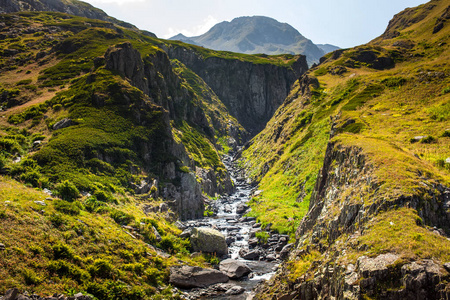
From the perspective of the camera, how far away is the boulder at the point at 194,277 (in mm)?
27625

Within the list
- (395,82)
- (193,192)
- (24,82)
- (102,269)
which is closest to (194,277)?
(102,269)

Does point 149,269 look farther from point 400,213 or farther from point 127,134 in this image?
point 127,134

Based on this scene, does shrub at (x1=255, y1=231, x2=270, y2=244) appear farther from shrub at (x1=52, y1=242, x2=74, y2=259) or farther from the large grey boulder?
shrub at (x1=52, y1=242, x2=74, y2=259)

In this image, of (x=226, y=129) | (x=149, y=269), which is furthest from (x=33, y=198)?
(x=226, y=129)

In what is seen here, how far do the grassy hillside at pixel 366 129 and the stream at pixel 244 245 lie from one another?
3.41 meters

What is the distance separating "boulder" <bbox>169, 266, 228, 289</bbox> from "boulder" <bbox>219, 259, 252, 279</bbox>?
4.27ft

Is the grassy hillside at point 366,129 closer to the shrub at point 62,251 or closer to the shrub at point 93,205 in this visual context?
the shrub at point 62,251

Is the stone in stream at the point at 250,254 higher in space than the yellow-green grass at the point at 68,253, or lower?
lower

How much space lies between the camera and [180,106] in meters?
100

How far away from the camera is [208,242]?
3741cm

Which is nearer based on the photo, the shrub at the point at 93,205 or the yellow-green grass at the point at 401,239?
the yellow-green grass at the point at 401,239

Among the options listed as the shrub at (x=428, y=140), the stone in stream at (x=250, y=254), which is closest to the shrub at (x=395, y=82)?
the shrub at (x=428, y=140)

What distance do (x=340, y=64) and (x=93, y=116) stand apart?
110 meters

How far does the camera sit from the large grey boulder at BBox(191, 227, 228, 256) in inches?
1444
